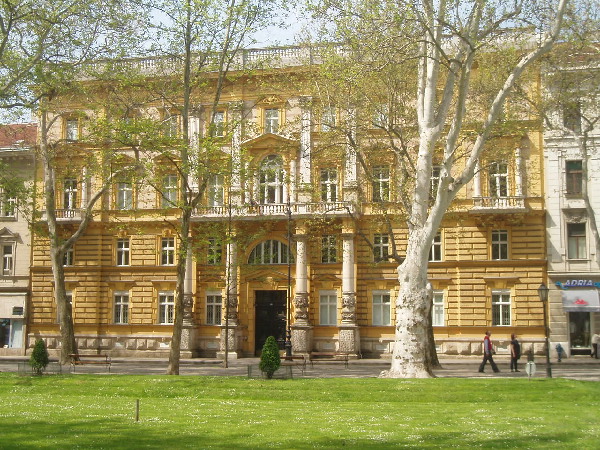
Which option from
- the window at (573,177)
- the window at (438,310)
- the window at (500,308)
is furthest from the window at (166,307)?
the window at (573,177)

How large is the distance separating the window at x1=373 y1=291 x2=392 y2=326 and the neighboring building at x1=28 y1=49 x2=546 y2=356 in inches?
2.3

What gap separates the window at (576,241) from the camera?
127 feet

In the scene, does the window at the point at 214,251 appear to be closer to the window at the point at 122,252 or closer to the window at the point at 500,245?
the window at the point at 122,252

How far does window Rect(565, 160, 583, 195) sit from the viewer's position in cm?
3884

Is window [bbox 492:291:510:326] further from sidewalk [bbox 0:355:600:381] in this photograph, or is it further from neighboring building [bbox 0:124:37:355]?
neighboring building [bbox 0:124:37:355]

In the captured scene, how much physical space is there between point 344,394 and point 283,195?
78.1 feet

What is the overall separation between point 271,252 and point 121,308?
9.49 metres

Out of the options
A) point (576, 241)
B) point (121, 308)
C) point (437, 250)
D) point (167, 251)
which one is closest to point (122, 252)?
point (167, 251)

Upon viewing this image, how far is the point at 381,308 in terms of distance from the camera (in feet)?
135

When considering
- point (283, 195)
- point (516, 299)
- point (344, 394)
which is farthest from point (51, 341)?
point (344, 394)

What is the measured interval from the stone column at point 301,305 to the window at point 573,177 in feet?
45.0

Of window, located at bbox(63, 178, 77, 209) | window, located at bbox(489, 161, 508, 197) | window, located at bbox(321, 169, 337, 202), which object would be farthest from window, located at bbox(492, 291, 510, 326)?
window, located at bbox(63, 178, 77, 209)

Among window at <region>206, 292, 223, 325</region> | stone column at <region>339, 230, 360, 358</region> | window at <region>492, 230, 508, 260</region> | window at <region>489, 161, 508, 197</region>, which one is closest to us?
window at <region>489, 161, 508, 197</region>

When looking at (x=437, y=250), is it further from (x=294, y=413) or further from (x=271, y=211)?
(x=294, y=413)
